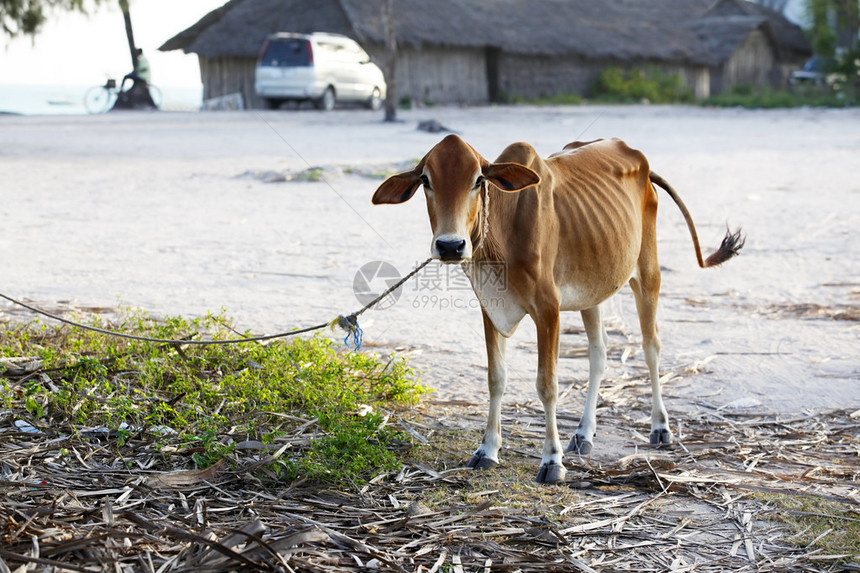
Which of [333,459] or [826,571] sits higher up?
[333,459]

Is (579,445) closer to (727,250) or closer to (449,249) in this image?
(449,249)

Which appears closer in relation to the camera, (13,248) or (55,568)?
(55,568)

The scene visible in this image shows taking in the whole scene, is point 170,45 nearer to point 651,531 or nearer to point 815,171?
point 815,171

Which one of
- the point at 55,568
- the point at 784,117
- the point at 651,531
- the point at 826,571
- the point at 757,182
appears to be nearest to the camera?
the point at 55,568

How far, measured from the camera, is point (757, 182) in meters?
13.2

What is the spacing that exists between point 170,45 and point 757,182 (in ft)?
81.7

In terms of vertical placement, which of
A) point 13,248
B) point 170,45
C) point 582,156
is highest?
point 170,45

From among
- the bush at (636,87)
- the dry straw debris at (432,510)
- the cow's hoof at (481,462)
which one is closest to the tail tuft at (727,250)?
the dry straw debris at (432,510)

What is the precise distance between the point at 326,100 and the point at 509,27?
1066 centimetres

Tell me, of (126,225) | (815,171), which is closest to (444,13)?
(815,171)

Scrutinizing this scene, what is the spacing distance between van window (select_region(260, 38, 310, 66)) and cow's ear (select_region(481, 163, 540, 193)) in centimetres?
2228

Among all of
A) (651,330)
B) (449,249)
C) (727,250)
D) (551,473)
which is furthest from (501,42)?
(449,249)

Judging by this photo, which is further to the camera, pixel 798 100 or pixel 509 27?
pixel 509 27

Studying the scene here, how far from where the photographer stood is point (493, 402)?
14.9ft
